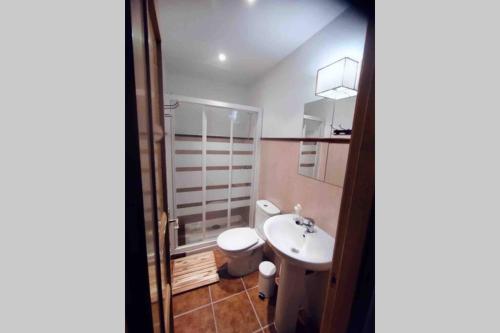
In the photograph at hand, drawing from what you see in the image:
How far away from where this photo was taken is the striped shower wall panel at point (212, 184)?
A: 1.97 meters

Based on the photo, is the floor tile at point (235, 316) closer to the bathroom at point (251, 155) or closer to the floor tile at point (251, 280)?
the bathroom at point (251, 155)

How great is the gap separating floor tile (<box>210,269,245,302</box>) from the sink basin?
831 millimetres

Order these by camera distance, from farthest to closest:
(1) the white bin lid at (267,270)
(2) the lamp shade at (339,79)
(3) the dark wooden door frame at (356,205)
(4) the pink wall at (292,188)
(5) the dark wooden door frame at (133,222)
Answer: (1) the white bin lid at (267,270), (4) the pink wall at (292,188), (2) the lamp shade at (339,79), (3) the dark wooden door frame at (356,205), (5) the dark wooden door frame at (133,222)

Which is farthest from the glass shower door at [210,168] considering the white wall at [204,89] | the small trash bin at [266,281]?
the small trash bin at [266,281]

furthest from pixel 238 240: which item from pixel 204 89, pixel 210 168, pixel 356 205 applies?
pixel 204 89

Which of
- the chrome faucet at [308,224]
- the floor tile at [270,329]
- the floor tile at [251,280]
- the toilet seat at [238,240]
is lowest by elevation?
the floor tile at [270,329]

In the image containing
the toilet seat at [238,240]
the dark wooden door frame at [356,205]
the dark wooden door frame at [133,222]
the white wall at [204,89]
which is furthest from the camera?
the white wall at [204,89]

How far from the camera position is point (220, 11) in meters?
1.20

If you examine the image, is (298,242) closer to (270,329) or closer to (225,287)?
(270,329)

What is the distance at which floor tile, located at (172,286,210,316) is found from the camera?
4.56ft

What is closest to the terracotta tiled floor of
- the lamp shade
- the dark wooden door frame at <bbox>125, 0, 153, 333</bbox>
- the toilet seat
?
the toilet seat

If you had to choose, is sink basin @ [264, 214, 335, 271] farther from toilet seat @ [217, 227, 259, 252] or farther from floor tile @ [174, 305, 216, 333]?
floor tile @ [174, 305, 216, 333]

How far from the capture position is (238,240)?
168cm
